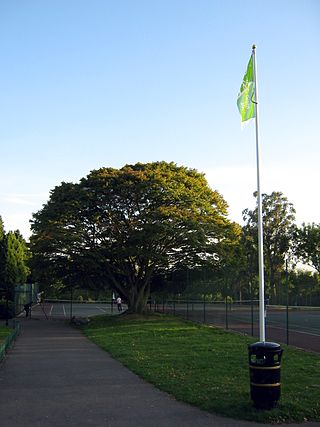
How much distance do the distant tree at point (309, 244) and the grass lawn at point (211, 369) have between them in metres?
41.7

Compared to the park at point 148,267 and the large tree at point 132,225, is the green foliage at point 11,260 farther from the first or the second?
the large tree at point 132,225

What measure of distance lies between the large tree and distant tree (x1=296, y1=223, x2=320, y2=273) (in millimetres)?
32461

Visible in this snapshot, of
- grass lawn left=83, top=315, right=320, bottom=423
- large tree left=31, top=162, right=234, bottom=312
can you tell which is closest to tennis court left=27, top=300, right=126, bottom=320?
large tree left=31, top=162, right=234, bottom=312

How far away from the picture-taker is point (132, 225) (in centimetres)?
2941

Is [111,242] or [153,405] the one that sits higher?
[111,242]

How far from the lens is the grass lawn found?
8.37 m

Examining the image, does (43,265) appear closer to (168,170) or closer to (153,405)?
(168,170)

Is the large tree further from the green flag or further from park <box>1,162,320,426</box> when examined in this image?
the green flag

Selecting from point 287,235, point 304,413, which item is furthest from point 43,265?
point 287,235

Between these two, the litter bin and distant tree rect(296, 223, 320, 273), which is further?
distant tree rect(296, 223, 320, 273)

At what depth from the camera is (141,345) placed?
17922 mm

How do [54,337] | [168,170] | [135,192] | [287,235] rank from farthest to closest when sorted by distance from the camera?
[287,235], [168,170], [135,192], [54,337]

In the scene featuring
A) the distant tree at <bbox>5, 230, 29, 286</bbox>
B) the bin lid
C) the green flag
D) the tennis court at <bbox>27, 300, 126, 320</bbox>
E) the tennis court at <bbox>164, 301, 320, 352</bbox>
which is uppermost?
the green flag

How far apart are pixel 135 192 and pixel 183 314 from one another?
30.7 feet
